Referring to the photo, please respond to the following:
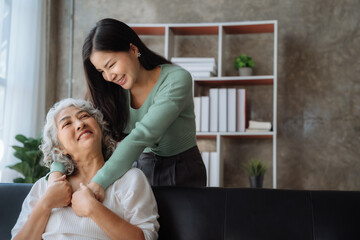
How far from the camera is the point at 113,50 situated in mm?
1862

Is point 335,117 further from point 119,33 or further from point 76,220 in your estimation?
point 76,220

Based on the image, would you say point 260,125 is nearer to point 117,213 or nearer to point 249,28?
point 249,28

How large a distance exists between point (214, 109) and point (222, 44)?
57 cm

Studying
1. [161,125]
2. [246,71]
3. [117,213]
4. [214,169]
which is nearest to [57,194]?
[117,213]

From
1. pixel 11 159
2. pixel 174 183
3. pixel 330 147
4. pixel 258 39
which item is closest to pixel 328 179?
pixel 330 147

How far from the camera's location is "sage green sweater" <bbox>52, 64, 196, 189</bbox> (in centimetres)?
172

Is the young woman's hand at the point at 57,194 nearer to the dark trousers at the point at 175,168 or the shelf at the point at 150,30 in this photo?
the dark trousers at the point at 175,168

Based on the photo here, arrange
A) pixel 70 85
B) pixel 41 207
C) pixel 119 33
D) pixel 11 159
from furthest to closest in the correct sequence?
pixel 70 85 → pixel 11 159 → pixel 119 33 → pixel 41 207

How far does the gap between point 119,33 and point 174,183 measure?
69 cm

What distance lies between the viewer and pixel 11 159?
377 cm

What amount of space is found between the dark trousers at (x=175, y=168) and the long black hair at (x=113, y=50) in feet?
0.62

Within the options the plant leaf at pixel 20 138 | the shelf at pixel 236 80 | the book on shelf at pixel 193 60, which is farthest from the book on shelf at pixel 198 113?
the plant leaf at pixel 20 138

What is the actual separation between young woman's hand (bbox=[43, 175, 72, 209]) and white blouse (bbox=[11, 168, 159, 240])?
0.15ft

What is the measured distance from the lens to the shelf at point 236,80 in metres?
3.92
